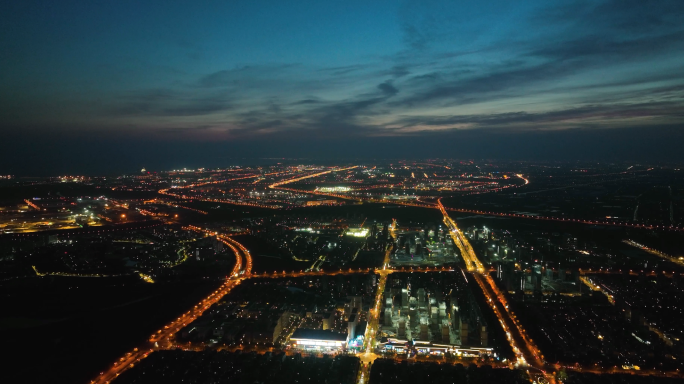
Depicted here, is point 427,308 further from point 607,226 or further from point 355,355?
point 607,226

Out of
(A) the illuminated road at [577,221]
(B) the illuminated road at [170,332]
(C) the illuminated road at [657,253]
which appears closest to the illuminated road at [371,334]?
(B) the illuminated road at [170,332]

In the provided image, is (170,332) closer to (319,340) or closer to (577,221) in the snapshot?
(319,340)

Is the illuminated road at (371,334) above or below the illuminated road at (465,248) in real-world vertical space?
below

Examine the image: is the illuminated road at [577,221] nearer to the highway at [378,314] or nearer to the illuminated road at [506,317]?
the highway at [378,314]

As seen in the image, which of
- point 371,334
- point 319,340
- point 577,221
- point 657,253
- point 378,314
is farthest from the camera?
point 577,221

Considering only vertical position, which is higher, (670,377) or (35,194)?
(35,194)

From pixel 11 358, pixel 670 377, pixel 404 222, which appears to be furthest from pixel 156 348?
pixel 404 222

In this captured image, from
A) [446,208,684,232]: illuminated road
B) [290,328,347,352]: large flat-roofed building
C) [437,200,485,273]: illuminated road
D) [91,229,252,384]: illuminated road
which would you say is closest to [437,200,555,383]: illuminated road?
[437,200,485,273]: illuminated road

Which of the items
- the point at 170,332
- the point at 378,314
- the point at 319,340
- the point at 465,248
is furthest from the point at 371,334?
the point at 465,248
